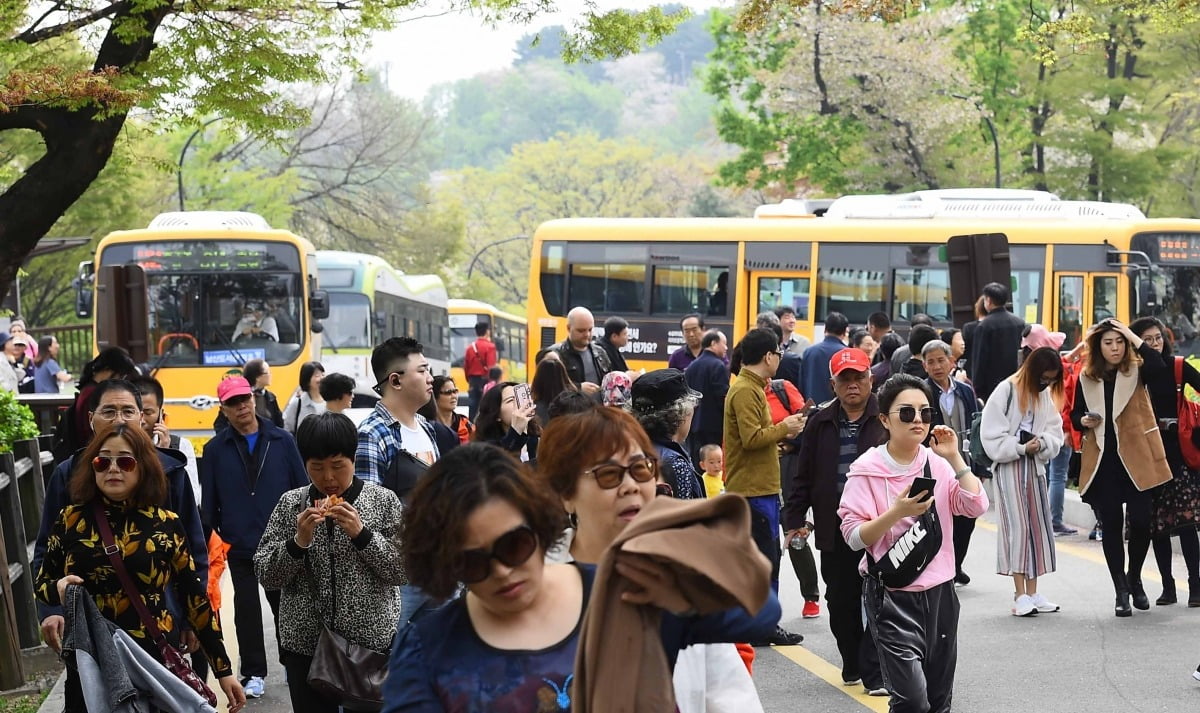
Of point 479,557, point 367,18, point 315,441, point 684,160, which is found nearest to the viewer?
point 479,557

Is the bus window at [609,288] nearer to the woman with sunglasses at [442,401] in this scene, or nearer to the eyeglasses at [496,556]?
the woman with sunglasses at [442,401]

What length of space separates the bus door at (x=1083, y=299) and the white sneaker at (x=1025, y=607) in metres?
14.1

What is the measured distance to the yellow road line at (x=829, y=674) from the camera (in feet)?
26.0

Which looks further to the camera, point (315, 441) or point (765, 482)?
point (765, 482)

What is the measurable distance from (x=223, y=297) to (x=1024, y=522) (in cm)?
1477

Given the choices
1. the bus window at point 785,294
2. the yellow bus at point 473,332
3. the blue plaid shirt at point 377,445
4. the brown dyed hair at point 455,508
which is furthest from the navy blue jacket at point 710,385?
the yellow bus at point 473,332

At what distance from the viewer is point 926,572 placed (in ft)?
20.5

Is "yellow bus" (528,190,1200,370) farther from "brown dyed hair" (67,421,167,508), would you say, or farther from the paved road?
"brown dyed hair" (67,421,167,508)

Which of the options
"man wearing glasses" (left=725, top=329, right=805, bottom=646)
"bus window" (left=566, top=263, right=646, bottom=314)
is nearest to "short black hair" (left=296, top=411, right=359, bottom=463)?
"man wearing glasses" (left=725, top=329, right=805, bottom=646)

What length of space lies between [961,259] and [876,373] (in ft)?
7.88

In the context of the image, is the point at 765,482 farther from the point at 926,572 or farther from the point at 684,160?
the point at 684,160

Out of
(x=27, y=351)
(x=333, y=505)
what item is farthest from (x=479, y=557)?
(x=27, y=351)

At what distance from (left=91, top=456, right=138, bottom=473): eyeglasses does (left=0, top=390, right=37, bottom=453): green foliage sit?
4.02 meters

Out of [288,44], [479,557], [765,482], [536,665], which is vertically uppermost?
[288,44]
